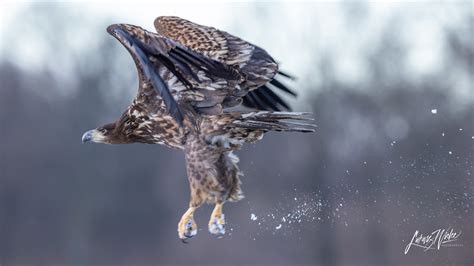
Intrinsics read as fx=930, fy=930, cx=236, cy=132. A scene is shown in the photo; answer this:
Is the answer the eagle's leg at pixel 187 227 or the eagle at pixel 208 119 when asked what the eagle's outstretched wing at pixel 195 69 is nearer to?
the eagle at pixel 208 119

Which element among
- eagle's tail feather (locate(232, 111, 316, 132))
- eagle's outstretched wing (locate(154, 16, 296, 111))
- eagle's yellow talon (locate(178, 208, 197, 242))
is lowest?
eagle's yellow talon (locate(178, 208, 197, 242))

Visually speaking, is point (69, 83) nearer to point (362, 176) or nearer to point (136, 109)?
point (362, 176)

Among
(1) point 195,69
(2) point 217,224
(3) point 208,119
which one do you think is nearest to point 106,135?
(3) point 208,119

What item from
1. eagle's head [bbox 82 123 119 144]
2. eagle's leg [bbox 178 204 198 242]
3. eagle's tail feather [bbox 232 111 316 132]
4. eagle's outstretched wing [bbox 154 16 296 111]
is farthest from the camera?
eagle's head [bbox 82 123 119 144]

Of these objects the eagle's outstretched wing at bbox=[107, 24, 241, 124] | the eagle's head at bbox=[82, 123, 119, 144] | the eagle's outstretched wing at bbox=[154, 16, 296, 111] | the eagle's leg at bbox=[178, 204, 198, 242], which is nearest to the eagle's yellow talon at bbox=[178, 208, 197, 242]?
the eagle's leg at bbox=[178, 204, 198, 242]

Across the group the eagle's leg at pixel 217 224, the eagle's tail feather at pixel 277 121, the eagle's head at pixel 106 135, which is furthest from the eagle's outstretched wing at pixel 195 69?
the eagle's leg at pixel 217 224

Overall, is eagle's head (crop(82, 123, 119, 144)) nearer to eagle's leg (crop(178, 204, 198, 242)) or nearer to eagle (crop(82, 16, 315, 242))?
eagle (crop(82, 16, 315, 242))

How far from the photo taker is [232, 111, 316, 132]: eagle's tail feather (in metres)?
9.35

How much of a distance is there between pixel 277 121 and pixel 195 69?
0.98m

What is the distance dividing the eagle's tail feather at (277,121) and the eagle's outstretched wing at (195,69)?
1.21 feet

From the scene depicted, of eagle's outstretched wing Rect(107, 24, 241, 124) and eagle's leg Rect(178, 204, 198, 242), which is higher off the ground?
eagle's outstretched wing Rect(107, 24, 241, 124)

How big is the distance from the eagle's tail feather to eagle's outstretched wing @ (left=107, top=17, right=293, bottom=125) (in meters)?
0.37

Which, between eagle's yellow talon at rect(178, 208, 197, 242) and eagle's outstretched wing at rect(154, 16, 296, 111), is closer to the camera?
eagle's yellow talon at rect(178, 208, 197, 242)

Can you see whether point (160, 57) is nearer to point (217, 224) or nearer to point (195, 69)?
point (195, 69)
